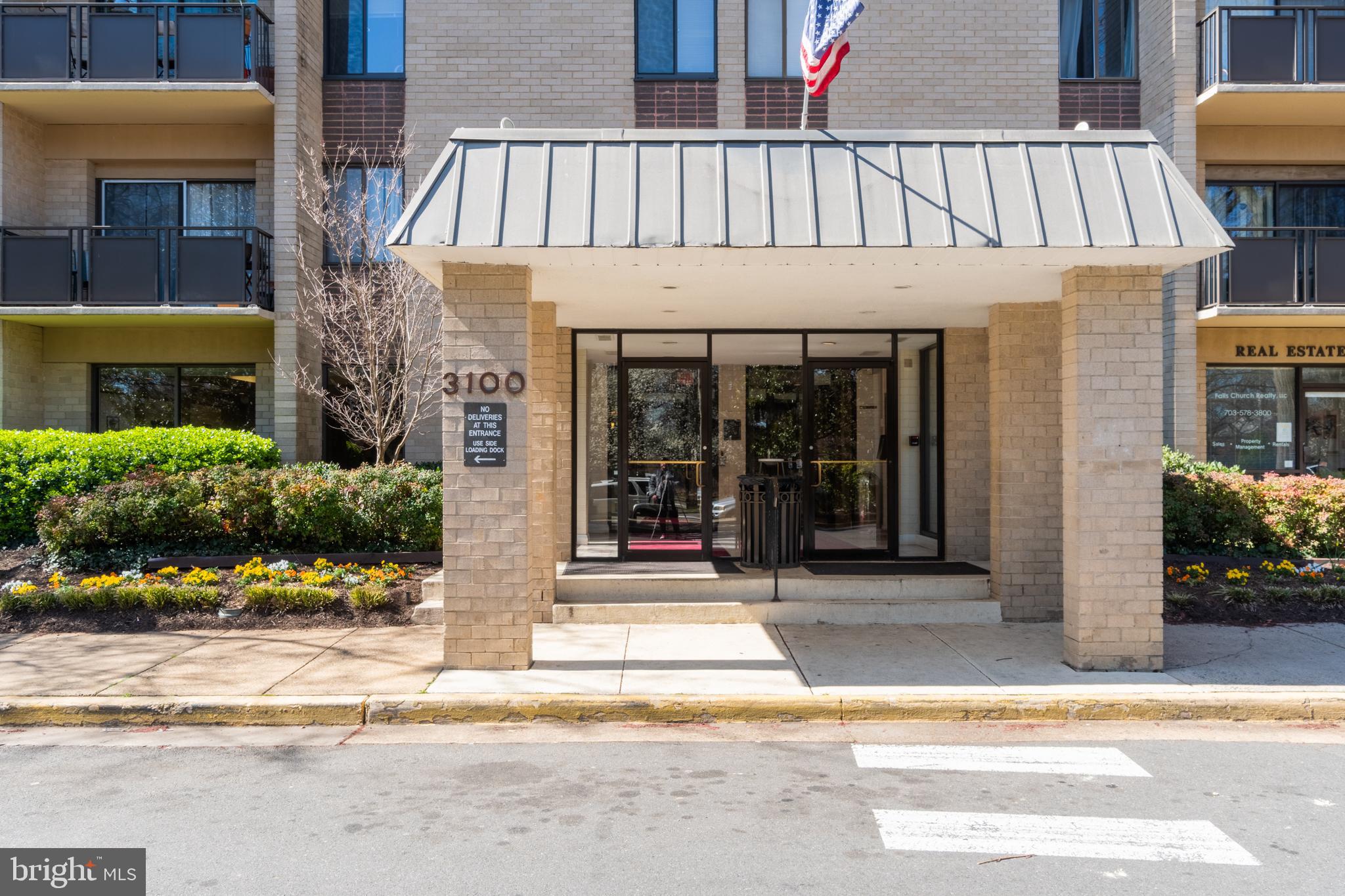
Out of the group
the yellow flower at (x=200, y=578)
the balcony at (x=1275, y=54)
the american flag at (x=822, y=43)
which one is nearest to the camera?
the american flag at (x=822, y=43)

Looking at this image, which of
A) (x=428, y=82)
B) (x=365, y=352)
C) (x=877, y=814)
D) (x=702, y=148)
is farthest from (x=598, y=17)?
(x=877, y=814)

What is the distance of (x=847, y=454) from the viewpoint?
1162cm

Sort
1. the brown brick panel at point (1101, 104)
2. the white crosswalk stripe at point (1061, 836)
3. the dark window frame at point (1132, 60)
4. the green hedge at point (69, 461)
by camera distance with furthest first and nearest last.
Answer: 1. the dark window frame at point (1132, 60)
2. the brown brick panel at point (1101, 104)
3. the green hedge at point (69, 461)
4. the white crosswalk stripe at point (1061, 836)

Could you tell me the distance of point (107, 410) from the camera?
15453mm

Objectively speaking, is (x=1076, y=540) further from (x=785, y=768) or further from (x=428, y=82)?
(x=428, y=82)

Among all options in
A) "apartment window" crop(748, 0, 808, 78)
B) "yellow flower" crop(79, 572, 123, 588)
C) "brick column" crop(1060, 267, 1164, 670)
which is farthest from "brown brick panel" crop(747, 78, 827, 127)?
"yellow flower" crop(79, 572, 123, 588)

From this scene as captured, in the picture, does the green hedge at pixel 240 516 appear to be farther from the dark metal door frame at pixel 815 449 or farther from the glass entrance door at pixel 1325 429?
the glass entrance door at pixel 1325 429

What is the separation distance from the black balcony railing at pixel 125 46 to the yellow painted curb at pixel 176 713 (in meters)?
10.9

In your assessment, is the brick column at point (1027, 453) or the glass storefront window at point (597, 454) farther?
the glass storefront window at point (597, 454)

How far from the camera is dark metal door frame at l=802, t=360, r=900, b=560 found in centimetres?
1144

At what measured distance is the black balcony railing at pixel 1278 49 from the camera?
45.6ft

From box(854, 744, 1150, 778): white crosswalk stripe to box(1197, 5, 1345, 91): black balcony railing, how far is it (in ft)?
40.9

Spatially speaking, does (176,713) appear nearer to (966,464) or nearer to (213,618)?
(213,618)

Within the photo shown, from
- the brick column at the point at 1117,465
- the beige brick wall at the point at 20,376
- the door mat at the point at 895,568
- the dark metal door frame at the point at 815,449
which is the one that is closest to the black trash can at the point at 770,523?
the door mat at the point at 895,568
